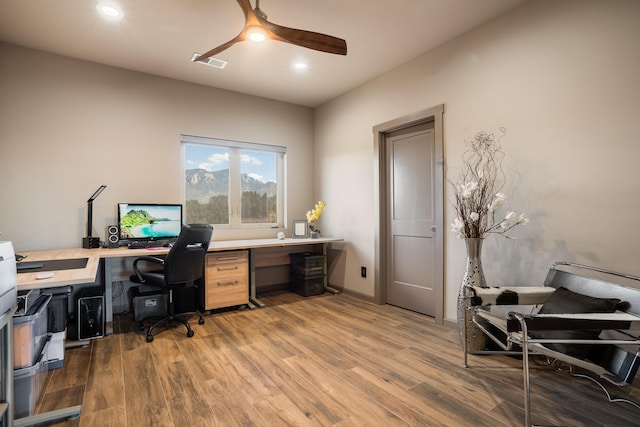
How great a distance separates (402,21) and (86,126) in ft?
10.9

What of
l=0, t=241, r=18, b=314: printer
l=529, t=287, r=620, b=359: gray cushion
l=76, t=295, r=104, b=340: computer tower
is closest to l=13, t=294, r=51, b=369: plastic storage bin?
l=0, t=241, r=18, b=314: printer

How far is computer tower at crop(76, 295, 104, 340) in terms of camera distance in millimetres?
2725

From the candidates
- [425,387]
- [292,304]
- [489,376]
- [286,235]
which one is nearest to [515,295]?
[489,376]

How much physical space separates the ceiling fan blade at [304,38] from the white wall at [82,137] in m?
2.19

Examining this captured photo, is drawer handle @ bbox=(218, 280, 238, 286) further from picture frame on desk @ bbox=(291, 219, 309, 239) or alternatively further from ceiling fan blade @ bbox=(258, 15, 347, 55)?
ceiling fan blade @ bbox=(258, 15, 347, 55)

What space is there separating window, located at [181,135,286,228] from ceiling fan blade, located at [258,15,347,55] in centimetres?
226

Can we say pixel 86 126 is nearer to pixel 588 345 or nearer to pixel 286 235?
pixel 286 235

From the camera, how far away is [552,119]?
2.32 meters

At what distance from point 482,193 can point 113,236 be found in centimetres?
362

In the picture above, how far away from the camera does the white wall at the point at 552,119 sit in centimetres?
201

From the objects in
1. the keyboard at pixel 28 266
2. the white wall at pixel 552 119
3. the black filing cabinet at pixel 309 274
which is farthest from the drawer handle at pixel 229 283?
the white wall at pixel 552 119

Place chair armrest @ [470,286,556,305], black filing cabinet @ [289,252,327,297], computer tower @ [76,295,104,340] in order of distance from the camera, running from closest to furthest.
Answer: chair armrest @ [470,286,556,305], computer tower @ [76,295,104,340], black filing cabinet @ [289,252,327,297]

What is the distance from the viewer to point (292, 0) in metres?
2.40

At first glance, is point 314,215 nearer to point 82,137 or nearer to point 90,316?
point 90,316
